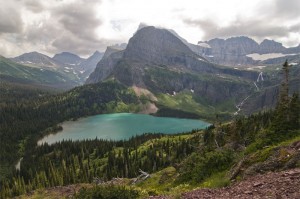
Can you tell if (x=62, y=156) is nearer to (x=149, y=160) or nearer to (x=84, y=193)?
(x=149, y=160)

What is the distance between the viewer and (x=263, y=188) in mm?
24172

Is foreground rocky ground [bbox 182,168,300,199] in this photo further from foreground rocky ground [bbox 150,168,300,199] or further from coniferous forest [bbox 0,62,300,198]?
coniferous forest [bbox 0,62,300,198]

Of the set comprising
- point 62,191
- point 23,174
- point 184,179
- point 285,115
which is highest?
point 285,115

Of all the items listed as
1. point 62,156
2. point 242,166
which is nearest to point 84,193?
point 242,166

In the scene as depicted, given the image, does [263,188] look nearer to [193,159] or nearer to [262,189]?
[262,189]

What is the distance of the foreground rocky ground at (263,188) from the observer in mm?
22438

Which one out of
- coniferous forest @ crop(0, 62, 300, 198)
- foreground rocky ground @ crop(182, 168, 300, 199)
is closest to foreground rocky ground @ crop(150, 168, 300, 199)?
foreground rocky ground @ crop(182, 168, 300, 199)

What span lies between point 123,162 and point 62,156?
55639 mm

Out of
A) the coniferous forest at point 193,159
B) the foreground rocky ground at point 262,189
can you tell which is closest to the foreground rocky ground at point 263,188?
the foreground rocky ground at point 262,189

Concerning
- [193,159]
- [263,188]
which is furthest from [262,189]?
[193,159]

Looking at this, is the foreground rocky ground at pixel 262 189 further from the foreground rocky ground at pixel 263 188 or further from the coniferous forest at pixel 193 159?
the coniferous forest at pixel 193 159

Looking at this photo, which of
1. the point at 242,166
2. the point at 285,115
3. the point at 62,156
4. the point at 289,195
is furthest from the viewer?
the point at 62,156

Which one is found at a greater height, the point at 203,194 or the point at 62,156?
the point at 203,194

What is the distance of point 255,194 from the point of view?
931 inches
